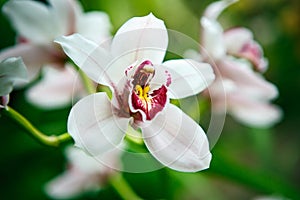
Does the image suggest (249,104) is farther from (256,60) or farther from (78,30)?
(78,30)

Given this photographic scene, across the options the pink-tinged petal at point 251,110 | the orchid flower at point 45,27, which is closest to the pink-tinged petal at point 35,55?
the orchid flower at point 45,27

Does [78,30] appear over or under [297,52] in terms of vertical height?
over

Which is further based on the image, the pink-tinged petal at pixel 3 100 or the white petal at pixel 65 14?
the white petal at pixel 65 14

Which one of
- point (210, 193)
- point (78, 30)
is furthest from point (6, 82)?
point (210, 193)

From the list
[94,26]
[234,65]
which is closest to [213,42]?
[234,65]

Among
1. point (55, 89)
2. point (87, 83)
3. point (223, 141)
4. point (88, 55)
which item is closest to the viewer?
point (88, 55)

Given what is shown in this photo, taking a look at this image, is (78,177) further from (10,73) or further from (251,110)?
(10,73)

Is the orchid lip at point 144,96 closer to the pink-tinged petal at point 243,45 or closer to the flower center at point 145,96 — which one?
the flower center at point 145,96
